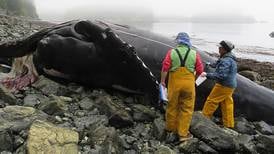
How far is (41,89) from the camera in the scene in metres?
8.67

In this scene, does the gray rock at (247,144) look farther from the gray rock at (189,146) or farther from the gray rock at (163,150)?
the gray rock at (163,150)

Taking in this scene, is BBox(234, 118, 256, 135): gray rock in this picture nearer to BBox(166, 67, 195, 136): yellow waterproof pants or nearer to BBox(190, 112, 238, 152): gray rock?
BBox(190, 112, 238, 152): gray rock

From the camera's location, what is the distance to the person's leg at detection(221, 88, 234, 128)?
840 centimetres

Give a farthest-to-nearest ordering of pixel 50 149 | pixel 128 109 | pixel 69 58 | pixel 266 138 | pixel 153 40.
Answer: pixel 153 40
pixel 69 58
pixel 128 109
pixel 266 138
pixel 50 149

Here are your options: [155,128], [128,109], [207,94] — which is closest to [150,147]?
[155,128]

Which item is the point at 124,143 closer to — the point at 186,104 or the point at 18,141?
the point at 186,104

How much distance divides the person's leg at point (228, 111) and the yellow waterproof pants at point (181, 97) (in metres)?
1.31

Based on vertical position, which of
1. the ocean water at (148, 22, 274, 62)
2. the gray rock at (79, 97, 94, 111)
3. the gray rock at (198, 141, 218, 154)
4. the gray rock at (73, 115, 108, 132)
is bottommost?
the ocean water at (148, 22, 274, 62)

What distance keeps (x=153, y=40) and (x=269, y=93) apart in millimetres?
2688

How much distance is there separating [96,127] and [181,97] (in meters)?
1.51

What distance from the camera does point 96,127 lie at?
273 inches

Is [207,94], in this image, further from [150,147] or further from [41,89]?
[41,89]

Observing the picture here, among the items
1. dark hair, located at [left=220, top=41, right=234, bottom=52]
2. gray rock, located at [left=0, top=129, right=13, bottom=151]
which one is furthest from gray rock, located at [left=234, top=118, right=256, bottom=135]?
gray rock, located at [left=0, top=129, right=13, bottom=151]

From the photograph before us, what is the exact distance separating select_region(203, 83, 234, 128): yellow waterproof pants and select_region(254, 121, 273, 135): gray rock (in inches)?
22.7
